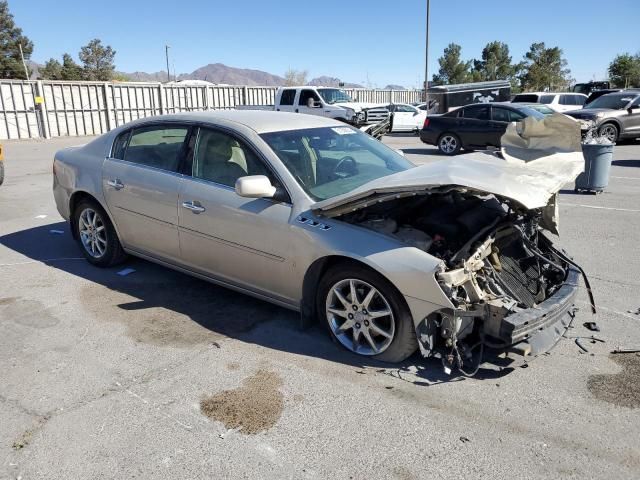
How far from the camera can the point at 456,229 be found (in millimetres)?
3705

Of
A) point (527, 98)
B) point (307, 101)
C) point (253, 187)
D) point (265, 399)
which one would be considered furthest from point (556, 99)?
point (265, 399)

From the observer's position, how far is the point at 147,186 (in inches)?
192

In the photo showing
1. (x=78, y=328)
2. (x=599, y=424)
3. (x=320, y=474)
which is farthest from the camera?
(x=78, y=328)

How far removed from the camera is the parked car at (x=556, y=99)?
23273mm

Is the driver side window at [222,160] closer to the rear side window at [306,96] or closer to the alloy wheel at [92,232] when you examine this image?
the alloy wheel at [92,232]

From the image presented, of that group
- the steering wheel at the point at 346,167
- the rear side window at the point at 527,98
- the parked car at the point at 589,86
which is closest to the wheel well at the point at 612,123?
the rear side window at the point at 527,98

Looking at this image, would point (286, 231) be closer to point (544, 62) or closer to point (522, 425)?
point (522, 425)

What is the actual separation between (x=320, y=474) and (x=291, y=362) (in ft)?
3.79

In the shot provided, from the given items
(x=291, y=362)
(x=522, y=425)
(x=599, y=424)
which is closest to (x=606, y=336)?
(x=599, y=424)

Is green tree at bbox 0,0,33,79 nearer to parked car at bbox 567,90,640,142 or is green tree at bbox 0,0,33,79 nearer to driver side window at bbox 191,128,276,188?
parked car at bbox 567,90,640,142

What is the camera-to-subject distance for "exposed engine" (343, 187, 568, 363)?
3346mm

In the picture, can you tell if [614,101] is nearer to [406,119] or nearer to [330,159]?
[406,119]

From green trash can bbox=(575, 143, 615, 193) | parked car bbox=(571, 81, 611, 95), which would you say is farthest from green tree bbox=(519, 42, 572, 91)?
green trash can bbox=(575, 143, 615, 193)

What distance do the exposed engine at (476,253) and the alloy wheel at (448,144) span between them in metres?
12.5
